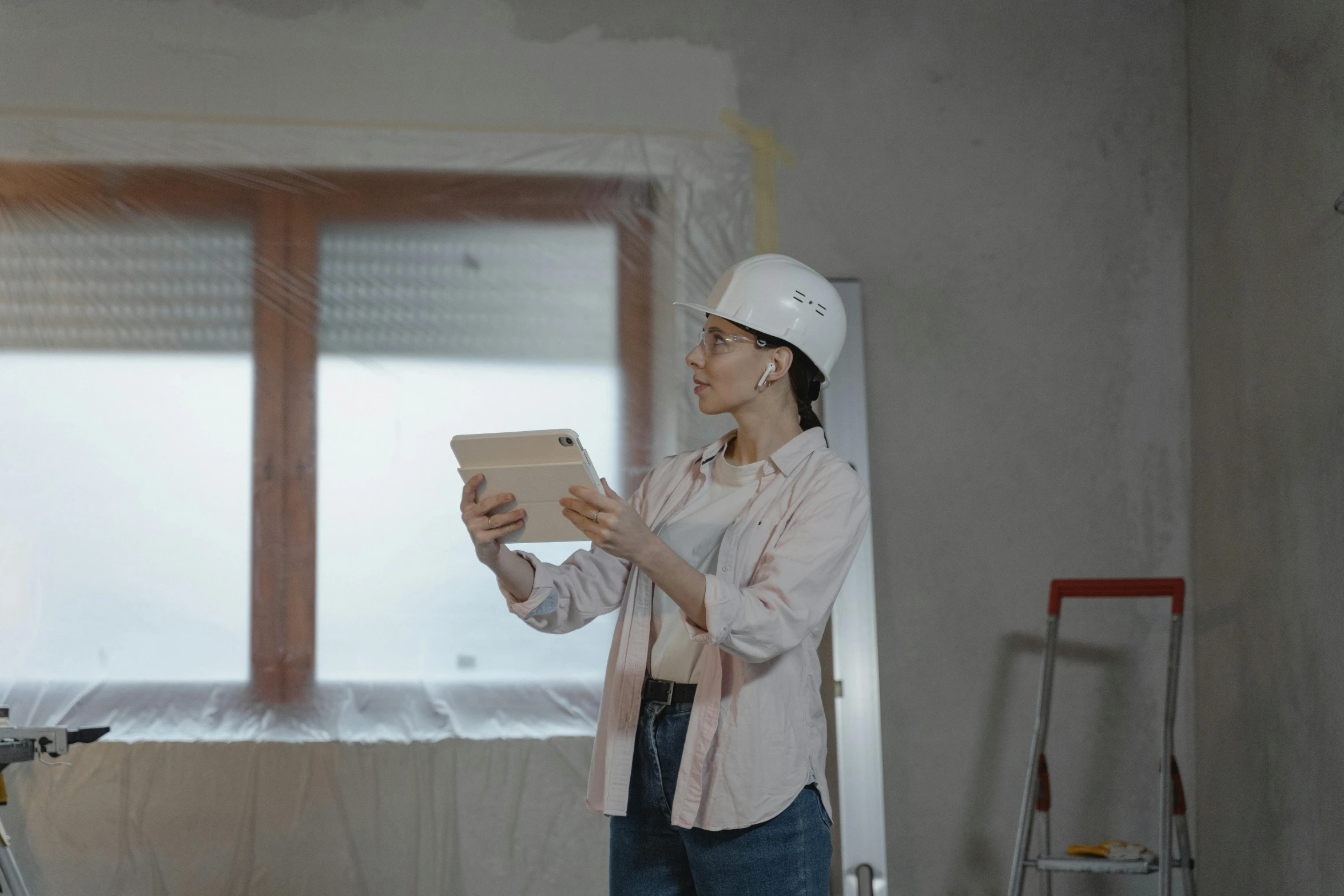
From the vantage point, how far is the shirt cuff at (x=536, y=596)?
1463 millimetres

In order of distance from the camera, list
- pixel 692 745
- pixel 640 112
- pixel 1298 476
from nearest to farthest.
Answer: pixel 692 745 → pixel 1298 476 → pixel 640 112

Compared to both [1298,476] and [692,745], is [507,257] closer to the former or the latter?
[692,745]

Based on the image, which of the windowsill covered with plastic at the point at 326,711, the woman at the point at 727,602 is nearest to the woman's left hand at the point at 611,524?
the woman at the point at 727,602

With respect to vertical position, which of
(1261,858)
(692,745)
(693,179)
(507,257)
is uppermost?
(693,179)

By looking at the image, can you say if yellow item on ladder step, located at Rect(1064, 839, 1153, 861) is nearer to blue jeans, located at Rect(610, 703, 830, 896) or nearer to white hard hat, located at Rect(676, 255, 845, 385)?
blue jeans, located at Rect(610, 703, 830, 896)

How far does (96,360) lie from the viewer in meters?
2.63

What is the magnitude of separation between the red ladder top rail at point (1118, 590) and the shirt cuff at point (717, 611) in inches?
60.9

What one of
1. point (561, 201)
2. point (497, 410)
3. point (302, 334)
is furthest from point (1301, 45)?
point (302, 334)

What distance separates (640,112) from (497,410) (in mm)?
856

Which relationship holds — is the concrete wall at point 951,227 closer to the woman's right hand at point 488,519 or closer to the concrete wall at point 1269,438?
the concrete wall at point 1269,438

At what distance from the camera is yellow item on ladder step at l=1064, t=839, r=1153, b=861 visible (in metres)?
2.39

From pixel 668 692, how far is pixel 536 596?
219mm

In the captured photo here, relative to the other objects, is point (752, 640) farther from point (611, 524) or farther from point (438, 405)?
point (438, 405)

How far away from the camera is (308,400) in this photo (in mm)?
2674
